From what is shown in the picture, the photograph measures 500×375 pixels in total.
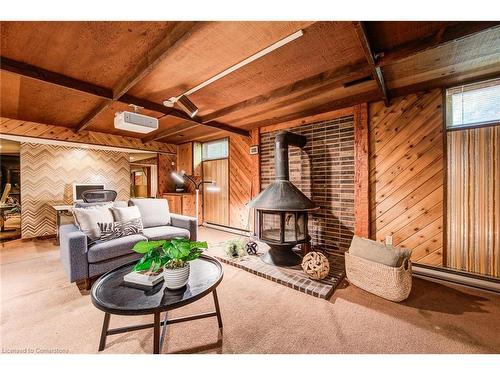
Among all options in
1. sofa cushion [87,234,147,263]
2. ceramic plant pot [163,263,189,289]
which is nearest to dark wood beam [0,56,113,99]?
sofa cushion [87,234,147,263]

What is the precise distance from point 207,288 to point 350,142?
9.44 feet

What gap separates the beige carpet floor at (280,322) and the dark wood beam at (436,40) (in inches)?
87.2

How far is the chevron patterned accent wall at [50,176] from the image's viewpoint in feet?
14.3

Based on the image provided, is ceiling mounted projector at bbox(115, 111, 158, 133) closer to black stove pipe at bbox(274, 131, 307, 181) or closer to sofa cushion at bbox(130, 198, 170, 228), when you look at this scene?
sofa cushion at bbox(130, 198, 170, 228)

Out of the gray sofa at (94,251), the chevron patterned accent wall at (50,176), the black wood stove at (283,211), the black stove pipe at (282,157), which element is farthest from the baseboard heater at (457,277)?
the chevron patterned accent wall at (50,176)

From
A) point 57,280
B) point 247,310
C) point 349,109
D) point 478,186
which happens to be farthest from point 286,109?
point 57,280

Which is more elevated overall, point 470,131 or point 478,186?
point 470,131

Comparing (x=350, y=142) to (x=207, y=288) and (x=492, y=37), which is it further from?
(x=207, y=288)

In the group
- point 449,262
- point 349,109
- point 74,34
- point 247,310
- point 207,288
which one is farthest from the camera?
point 349,109

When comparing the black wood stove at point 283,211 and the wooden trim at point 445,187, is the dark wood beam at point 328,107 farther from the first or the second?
the wooden trim at point 445,187

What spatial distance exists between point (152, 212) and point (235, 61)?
261 cm

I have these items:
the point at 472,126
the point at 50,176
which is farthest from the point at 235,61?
the point at 50,176

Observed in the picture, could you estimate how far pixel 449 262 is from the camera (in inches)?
96.3

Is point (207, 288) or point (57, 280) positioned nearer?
point (207, 288)
